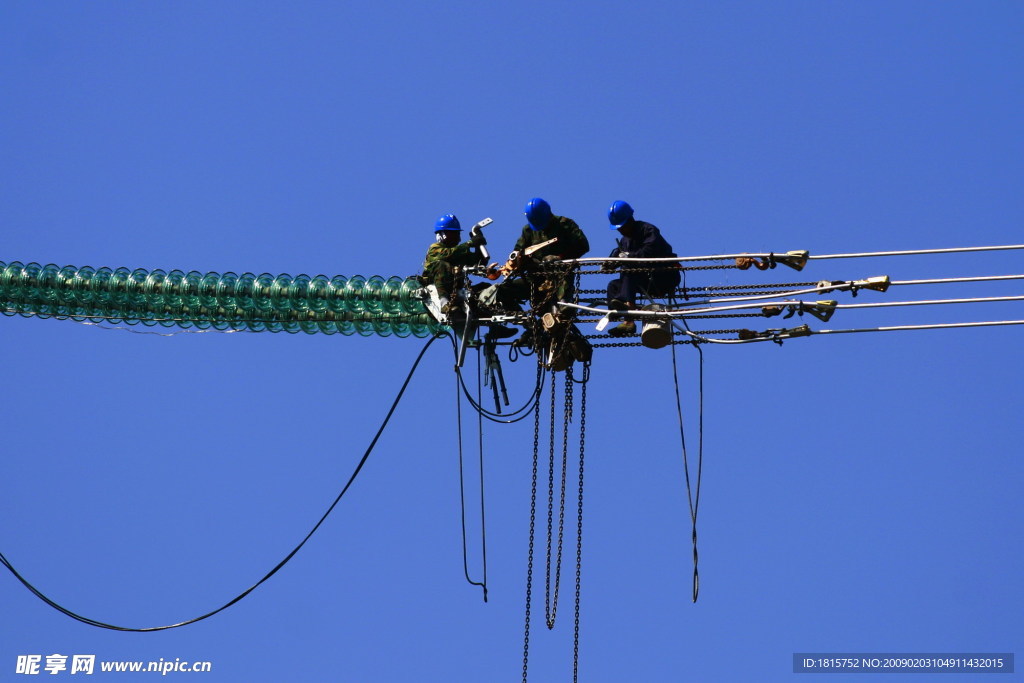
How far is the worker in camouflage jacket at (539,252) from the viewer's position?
31.6 metres

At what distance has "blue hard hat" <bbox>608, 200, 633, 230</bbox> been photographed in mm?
31641

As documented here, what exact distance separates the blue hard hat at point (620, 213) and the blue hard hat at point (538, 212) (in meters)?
1.03

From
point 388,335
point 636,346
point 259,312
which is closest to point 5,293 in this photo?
point 259,312

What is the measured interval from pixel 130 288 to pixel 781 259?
36.4ft

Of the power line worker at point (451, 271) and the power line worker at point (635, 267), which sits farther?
the power line worker at point (451, 271)

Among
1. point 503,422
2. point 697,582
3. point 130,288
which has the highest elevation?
point 130,288

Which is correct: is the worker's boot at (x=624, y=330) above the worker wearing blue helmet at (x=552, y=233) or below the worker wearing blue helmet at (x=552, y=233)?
below

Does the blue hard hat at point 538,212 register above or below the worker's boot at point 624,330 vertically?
above

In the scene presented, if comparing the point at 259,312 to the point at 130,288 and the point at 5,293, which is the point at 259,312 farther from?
the point at 5,293

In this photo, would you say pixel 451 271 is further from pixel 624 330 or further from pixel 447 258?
pixel 624 330

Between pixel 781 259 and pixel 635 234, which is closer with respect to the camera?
pixel 781 259

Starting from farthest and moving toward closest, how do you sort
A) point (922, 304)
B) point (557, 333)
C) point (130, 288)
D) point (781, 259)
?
point (130, 288)
point (557, 333)
point (781, 259)
point (922, 304)

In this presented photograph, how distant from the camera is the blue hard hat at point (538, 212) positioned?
105 feet

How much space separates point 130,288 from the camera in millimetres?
33500
